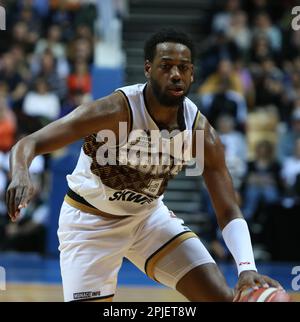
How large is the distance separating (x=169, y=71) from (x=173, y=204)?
7.08 m

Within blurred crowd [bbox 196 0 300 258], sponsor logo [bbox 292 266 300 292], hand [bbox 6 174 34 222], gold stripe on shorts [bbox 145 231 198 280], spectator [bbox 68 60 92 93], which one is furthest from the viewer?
spectator [bbox 68 60 92 93]

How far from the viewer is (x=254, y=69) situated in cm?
1308

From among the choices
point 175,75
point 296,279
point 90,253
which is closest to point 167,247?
point 90,253

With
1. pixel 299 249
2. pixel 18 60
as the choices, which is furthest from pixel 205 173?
pixel 18 60

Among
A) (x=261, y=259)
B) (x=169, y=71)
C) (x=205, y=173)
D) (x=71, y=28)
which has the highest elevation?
(x=71, y=28)

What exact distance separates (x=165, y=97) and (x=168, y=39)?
39 cm

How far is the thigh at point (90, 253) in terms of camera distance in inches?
204

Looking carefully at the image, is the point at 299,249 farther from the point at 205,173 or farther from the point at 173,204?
the point at 205,173

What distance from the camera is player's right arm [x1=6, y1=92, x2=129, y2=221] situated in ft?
13.4

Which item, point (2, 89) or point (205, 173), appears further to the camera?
point (2, 89)

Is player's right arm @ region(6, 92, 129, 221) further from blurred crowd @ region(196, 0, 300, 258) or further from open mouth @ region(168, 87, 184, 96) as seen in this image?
blurred crowd @ region(196, 0, 300, 258)

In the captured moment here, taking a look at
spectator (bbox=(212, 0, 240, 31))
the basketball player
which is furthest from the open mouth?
spectator (bbox=(212, 0, 240, 31))
